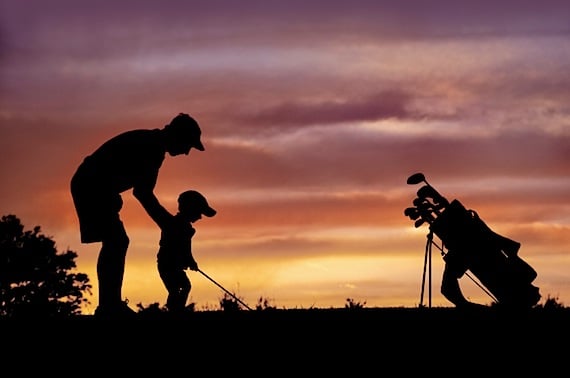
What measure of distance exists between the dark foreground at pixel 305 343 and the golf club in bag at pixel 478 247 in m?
2.81

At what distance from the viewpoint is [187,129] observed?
15953 millimetres

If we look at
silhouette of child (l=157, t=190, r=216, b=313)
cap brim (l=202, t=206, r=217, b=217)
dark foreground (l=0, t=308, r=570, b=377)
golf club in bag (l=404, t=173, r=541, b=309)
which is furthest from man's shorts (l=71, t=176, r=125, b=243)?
golf club in bag (l=404, t=173, r=541, b=309)

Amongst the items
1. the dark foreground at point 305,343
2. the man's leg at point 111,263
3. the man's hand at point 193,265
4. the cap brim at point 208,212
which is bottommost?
the dark foreground at point 305,343

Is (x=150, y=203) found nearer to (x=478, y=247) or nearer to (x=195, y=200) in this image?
(x=195, y=200)

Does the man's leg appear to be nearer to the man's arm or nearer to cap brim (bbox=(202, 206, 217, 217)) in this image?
the man's arm

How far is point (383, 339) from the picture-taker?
14.2m

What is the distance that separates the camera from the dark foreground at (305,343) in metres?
12.8

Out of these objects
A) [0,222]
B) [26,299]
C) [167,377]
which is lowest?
[167,377]

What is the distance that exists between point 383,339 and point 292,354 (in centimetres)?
145

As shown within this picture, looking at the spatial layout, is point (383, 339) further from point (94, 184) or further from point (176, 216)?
point (176, 216)

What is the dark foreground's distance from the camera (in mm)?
12812

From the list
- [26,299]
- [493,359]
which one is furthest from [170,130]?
[26,299]

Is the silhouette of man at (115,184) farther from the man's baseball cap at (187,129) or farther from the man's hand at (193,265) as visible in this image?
the man's hand at (193,265)

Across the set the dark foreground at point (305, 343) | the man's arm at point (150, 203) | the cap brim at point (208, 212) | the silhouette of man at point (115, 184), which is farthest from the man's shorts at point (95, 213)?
the cap brim at point (208, 212)
